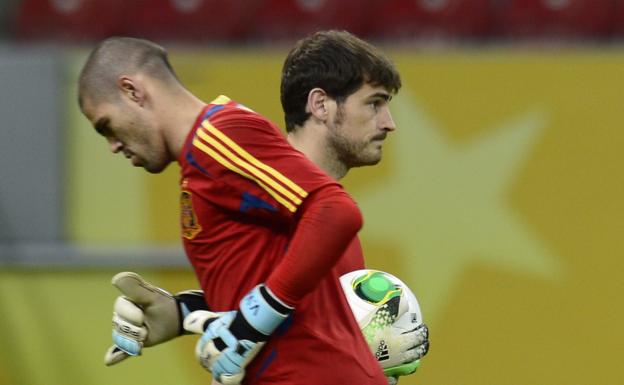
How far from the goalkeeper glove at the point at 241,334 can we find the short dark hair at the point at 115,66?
51cm

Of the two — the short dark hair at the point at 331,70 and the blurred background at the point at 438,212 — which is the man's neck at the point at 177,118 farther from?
the blurred background at the point at 438,212

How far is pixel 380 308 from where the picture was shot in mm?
3074

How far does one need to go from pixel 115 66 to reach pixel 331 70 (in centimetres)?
59

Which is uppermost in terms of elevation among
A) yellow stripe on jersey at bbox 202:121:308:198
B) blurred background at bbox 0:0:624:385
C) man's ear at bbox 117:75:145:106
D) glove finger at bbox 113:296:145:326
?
man's ear at bbox 117:75:145:106

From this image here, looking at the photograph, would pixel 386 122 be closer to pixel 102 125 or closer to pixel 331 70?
pixel 331 70

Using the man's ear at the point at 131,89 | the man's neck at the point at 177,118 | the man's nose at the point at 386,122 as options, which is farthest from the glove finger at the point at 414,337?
the man's ear at the point at 131,89

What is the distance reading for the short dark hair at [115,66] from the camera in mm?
2660

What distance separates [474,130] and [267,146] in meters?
2.81

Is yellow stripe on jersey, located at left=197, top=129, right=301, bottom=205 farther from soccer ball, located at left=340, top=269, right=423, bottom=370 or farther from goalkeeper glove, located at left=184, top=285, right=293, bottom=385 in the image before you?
soccer ball, located at left=340, top=269, right=423, bottom=370

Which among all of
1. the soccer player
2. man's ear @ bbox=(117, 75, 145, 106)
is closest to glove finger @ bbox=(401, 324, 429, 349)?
the soccer player

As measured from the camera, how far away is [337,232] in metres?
2.47

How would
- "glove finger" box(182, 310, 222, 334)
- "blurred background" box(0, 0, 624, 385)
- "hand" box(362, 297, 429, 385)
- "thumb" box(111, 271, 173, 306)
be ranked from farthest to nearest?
"blurred background" box(0, 0, 624, 385), "hand" box(362, 297, 429, 385), "thumb" box(111, 271, 173, 306), "glove finger" box(182, 310, 222, 334)

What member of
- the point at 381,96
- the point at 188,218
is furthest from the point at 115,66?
the point at 381,96

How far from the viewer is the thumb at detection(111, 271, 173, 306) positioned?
2.77 m
